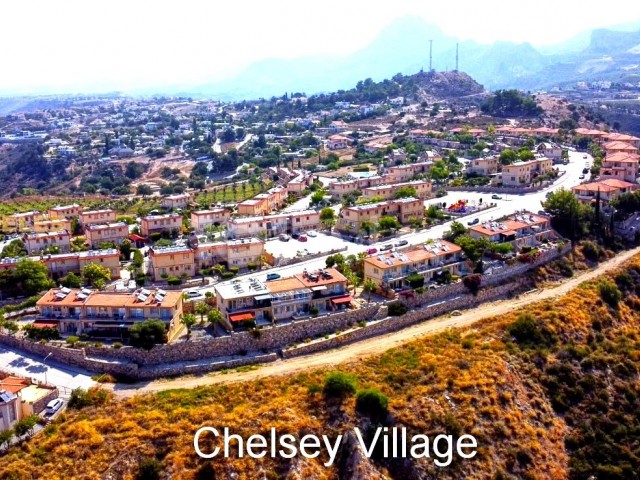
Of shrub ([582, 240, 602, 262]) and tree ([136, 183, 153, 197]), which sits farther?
tree ([136, 183, 153, 197])

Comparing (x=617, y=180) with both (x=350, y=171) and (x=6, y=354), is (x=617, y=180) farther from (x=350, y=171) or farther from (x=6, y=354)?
(x=6, y=354)

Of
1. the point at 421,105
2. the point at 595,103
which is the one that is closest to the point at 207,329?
the point at 421,105

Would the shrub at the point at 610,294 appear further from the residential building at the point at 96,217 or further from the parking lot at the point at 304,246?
the residential building at the point at 96,217

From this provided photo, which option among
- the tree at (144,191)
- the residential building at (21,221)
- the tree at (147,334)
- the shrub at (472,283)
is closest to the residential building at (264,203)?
the residential building at (21,221)

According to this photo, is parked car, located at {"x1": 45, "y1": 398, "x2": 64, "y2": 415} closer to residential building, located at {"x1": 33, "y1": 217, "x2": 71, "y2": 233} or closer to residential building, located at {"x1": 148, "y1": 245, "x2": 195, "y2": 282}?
residential building, located at {"x1": 148, "y1": 245, "x2": 195, "y2": 282}

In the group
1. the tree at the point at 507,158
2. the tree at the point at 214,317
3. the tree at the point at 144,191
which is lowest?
the tree at the point at 144,191

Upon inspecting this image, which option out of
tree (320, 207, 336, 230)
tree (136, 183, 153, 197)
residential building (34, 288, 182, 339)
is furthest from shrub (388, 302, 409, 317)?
tree (136, 183, 153, 197)
